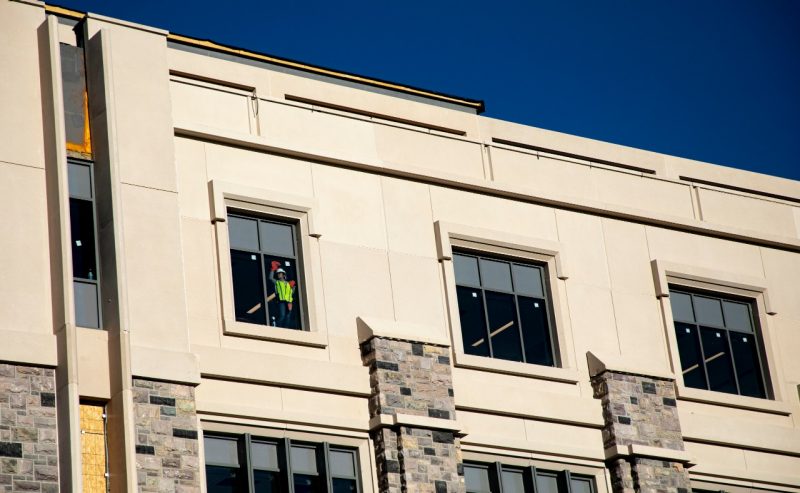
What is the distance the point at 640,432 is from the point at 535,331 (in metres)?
2.79

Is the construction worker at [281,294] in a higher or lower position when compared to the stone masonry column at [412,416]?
higher

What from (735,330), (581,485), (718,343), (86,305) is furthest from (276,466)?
(735,330)

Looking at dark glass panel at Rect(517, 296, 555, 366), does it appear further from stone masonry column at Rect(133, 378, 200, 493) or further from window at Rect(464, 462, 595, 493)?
stone masonry column at Rect(133, 378, 200, 493)

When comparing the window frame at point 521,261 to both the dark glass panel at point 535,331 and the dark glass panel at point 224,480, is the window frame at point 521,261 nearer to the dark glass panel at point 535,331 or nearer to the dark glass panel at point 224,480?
the dark glass panel at point 535,331

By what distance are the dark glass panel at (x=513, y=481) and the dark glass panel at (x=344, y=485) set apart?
10.4ft

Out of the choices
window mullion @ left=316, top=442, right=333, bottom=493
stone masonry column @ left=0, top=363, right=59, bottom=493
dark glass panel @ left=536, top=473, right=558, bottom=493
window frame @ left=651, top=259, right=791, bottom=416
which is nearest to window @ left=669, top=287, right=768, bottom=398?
window frame @ left=651, top=259, right=791, bottom=416

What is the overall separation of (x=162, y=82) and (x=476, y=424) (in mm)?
8335

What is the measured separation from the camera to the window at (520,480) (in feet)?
95.7

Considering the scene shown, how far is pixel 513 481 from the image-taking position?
29578 millimetres

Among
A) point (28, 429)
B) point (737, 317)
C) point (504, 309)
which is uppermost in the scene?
point (737, 317)

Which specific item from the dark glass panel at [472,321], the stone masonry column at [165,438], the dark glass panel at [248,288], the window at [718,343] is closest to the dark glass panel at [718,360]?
the window at [718,343]

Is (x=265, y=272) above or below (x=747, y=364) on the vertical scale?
above

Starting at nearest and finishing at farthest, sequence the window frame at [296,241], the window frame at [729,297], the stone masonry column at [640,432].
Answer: the window frame at [296,241] < the stone masonry column at [640,432] < the window frame at [729,297]

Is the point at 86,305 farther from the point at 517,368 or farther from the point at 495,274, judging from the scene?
the point at 495,274
